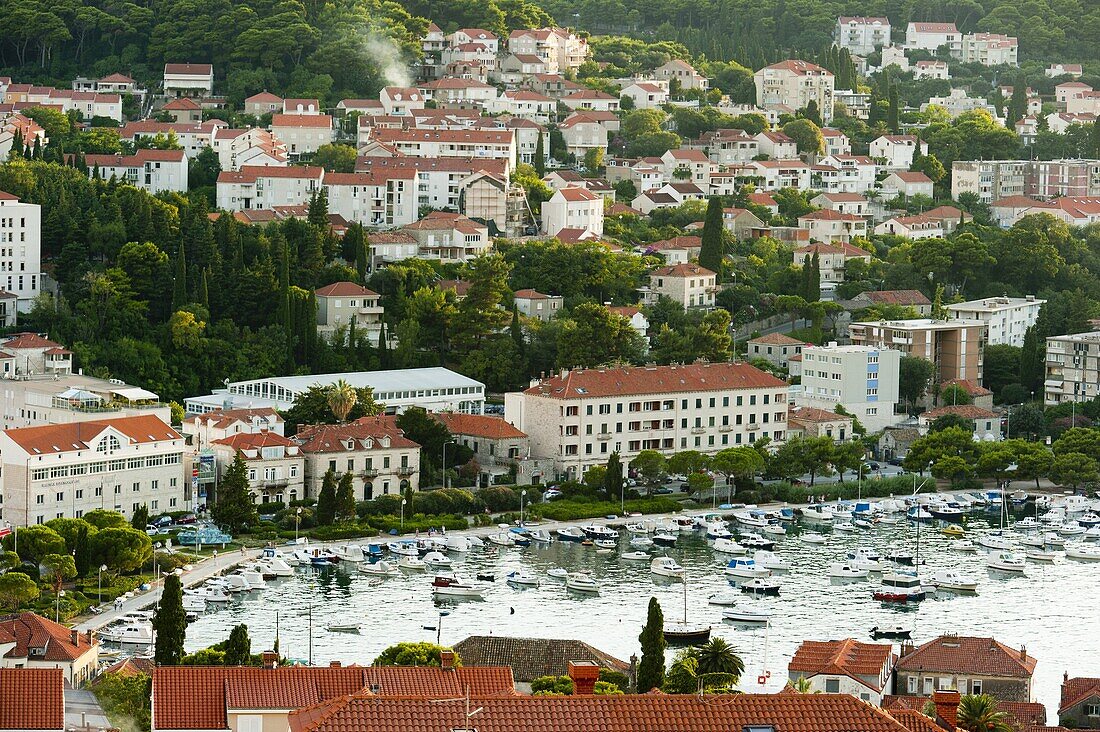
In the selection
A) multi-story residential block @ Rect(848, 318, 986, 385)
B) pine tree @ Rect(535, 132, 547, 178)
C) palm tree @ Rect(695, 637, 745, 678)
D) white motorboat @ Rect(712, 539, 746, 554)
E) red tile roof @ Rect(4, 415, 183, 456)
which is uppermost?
pine tree @ Rect(535, 132, 547, 178)

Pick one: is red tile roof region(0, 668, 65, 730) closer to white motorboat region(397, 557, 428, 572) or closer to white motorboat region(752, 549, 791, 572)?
white motorboat region(397, 557, 428, 572)

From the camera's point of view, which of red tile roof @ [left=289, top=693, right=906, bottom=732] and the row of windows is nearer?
red tile roof @ [left=289, top=693, right=906, bottom=732]

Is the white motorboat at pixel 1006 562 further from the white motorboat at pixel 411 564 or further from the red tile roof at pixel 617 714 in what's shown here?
the red tile roof at pixel 617 714

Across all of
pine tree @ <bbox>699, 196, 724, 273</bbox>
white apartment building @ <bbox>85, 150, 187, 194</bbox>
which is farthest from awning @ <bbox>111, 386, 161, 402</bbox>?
pine tree @ <bbox>699, 196, 724, 273</bbox>

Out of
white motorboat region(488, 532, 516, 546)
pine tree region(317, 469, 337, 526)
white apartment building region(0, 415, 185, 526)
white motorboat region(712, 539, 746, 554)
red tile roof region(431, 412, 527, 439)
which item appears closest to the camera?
white apartment building region(0, 415, 185, 526)

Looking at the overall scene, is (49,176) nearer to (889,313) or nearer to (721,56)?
(889,313)
